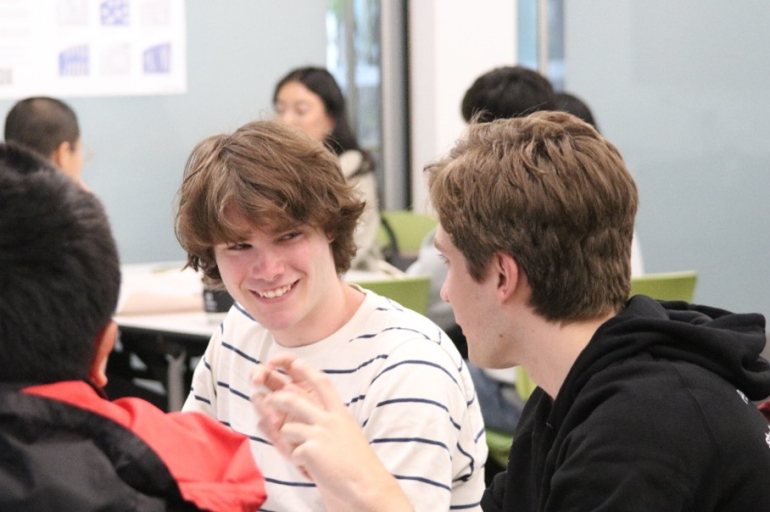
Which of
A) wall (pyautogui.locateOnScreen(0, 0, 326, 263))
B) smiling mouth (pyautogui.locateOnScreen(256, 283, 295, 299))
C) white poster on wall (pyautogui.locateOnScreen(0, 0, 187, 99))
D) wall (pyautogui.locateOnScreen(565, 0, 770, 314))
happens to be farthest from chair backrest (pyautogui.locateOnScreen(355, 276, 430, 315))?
white poster on wall (pyautogui.locateOnScreen(0, 0, 187, 99))

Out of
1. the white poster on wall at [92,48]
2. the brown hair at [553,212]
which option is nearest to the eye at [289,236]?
the brown hair at [553,212]

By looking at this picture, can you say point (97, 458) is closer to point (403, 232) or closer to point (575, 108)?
point (575, 108)

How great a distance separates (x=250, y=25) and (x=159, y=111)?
0.65 m

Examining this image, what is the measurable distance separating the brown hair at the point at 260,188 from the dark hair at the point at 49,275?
66 centimetres

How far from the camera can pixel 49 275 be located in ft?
3.42

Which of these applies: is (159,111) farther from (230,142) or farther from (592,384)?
(592,384)

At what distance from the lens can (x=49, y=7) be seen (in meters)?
4.95

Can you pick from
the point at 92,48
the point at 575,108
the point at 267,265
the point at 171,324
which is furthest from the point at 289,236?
the point at 92,48

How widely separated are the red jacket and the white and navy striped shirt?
1.58 feet

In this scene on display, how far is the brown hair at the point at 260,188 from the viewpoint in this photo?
1.75 m

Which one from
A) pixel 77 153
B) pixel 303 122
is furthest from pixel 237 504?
pixel 303 122

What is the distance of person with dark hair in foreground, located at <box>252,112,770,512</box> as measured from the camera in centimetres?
127

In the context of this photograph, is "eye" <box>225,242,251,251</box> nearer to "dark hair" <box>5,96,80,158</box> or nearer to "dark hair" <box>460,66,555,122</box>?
"dark hair" <box>460,66,555,122</box>

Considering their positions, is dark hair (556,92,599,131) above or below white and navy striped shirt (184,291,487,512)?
above
